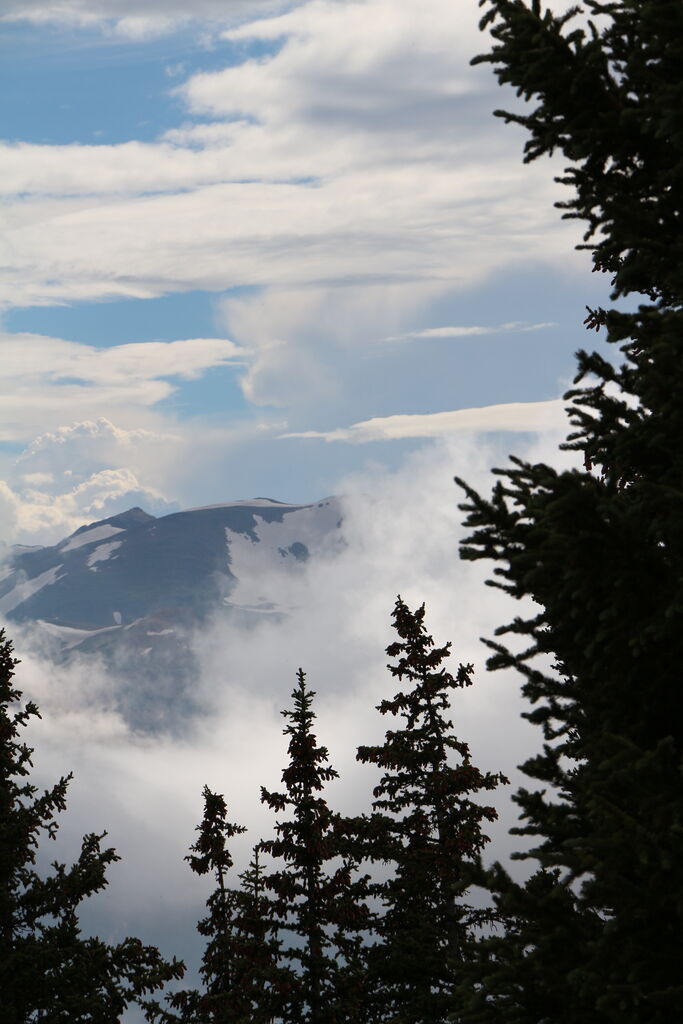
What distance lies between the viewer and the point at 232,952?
23.2 meters

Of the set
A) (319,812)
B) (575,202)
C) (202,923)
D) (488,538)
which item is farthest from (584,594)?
(202,923)

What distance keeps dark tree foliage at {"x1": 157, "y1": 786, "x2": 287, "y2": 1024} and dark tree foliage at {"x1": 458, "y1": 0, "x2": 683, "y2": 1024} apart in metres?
14.0

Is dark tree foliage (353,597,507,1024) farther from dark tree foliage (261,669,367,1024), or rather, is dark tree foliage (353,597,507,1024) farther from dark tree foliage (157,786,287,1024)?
dark tree foliage (157,786,287,1024)

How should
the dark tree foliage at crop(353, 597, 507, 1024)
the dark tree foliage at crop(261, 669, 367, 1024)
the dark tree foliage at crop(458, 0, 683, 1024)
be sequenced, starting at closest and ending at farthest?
the dark tree foliage at crop(458, 0, 683, 1024) < the dark tree foliage at crop(261, 669, 367, 1024) < the dark tree foliage at crop(353, 597, 507, 1024)

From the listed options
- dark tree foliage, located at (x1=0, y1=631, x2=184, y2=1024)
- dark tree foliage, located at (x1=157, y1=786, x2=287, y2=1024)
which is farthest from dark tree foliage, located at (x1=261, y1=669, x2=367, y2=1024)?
dark tree foliage, located at (x1=0, y1=631, x2=184, y2=1024)

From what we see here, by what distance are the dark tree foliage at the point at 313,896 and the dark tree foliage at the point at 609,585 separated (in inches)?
529

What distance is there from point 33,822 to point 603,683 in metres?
13.9

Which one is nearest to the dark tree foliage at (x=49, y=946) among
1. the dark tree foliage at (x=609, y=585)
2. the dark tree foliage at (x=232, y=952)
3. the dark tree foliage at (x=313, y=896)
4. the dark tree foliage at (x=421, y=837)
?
the dark tree foliage at (x=232, y=952)

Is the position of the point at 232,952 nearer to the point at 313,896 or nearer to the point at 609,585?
the point at 313,896

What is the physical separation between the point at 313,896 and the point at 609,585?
644 inches

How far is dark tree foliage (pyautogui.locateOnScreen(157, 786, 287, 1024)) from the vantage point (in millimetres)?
19844

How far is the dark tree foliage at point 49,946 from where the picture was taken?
16.6 meters

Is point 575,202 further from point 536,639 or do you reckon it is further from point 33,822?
point 33,822

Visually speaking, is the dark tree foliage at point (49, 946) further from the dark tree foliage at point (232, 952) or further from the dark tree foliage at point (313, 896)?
the dark tree foliage at point (313, 896)
